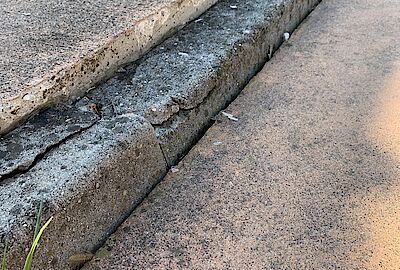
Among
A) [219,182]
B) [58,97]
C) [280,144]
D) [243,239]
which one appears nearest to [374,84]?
[280,144]

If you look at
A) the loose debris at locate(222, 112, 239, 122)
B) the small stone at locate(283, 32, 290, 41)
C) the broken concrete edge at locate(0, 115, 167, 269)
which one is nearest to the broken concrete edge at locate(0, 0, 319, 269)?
the broken concrete edge at locate(0, 115, 167, 269)

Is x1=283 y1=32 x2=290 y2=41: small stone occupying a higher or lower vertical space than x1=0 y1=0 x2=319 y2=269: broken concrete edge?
lower

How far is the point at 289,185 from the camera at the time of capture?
1.40 m

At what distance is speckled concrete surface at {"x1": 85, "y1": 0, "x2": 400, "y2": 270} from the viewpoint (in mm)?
1204

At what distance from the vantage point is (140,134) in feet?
4.33

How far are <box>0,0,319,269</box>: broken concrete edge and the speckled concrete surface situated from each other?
0.17 ft

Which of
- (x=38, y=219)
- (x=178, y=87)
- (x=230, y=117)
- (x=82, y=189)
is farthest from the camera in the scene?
(x=230, y=117)

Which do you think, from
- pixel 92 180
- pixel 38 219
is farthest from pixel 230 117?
pixel 38 219

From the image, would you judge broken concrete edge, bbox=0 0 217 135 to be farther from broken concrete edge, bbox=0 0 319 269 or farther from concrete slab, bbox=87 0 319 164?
broken concrete edge, bbox=0 0 319 269

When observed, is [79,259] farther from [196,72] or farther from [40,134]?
[196,72]

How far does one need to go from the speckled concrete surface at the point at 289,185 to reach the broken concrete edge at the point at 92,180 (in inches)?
2.1

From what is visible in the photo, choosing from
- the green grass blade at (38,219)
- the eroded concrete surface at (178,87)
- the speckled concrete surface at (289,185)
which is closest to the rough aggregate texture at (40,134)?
the eroded concrete surface at (178,87)

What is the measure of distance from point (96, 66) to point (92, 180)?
44 centimetres

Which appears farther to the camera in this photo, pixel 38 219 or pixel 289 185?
pixel 289 185
